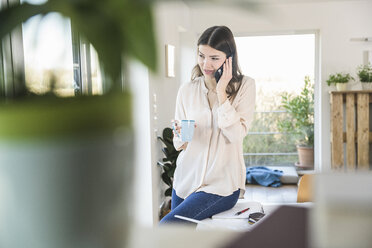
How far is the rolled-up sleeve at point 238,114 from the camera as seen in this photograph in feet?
8.03

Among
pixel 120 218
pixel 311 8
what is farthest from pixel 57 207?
pixel 311 8

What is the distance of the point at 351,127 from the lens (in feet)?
17.6

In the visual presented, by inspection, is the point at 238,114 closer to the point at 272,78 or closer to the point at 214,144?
the point at 214,144

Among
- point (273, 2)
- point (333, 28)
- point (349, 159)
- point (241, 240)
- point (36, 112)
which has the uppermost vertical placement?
point (273, 2)

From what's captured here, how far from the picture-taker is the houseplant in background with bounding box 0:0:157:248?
21 centimetres

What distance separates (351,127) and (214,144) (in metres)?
3.45

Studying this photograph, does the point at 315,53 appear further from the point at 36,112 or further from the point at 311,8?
the point at 36,112

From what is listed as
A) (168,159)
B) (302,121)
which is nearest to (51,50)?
(168,159)

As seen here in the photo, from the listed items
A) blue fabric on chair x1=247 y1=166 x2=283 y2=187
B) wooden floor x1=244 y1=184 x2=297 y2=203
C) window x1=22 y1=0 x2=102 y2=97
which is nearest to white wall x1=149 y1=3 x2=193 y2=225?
wooden floor x1=244 y1=184 x2=297 y2=203

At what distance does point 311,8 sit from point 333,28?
40cm

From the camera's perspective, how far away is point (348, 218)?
0.26 meters

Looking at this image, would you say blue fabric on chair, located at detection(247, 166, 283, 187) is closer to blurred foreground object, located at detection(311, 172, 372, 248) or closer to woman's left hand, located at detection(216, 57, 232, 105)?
woman's left hand, located at detection(216, 57, 232, 105)

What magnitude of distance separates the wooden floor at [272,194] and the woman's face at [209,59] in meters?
2.71

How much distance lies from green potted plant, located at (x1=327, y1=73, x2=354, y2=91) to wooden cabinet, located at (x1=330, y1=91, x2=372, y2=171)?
0.09 meters
